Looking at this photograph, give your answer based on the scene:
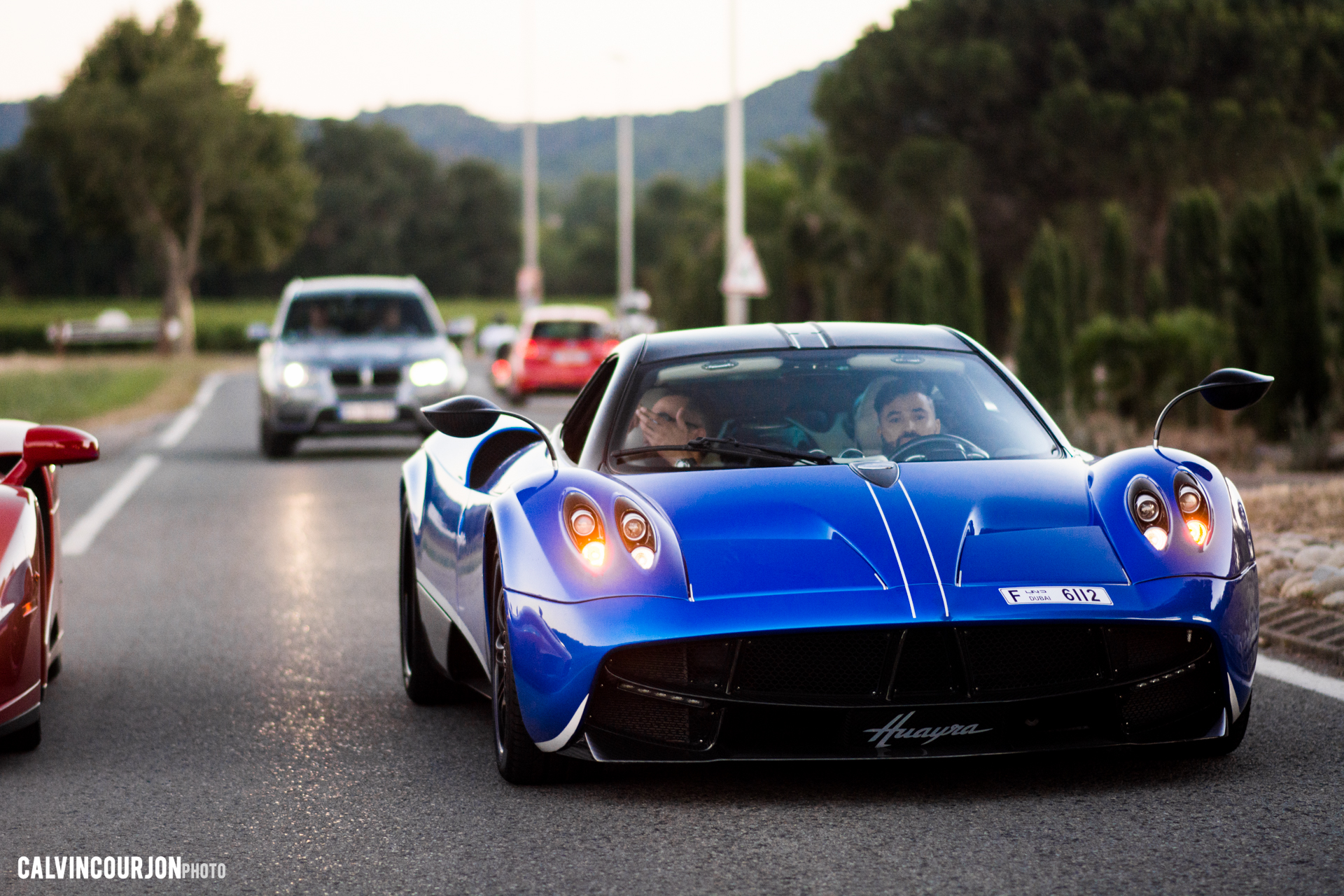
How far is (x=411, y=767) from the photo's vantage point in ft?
19.2

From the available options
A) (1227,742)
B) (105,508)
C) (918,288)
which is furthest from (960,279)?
(1227,742)

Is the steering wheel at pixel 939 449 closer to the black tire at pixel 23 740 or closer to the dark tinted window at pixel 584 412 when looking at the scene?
the dark tinted window at pixel 584 412

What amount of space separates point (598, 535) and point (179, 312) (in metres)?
72.2

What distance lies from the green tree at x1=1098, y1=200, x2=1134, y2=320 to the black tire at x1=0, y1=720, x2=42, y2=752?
27574mm

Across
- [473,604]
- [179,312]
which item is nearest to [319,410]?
[473,604]

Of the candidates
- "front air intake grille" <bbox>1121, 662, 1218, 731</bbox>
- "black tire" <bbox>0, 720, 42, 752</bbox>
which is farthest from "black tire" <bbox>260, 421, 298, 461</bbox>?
"front air intake grille" <bbox>1121, 662, 1218, 731</bbox>

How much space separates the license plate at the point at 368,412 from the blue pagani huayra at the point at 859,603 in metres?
14.2

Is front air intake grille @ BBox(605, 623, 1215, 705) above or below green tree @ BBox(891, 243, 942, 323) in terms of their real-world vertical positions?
above

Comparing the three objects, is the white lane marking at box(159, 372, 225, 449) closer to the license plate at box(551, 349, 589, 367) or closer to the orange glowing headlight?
the license plate at box(551, 349, 589, 367)

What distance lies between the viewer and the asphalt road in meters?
4.48

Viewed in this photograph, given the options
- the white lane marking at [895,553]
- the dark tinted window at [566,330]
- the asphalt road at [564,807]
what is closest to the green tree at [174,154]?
the dark tinted window at [566,330]

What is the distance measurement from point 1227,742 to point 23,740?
138 inches

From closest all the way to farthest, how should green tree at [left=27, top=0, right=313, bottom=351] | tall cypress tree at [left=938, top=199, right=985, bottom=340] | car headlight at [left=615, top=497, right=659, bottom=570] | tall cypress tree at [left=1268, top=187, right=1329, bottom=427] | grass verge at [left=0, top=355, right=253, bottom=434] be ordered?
car headlight at [left=615, top=497, right=659, bottom=570], tall cypress tree at [left=1268, top=187, right=1329, bottom=427], grass verge at [left=0, top=355, right=253, bottom=434], tall cypress tree at [left=938, top=199, right=985, bottom=340], green tree at [left=27, top=0, right=313, bottom=351]

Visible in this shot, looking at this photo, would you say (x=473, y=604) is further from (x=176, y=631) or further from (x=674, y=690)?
(x=176, y=631)
